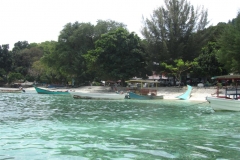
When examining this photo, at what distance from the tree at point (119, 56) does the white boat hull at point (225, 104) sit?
22782mm

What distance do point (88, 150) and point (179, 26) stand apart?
36.7 meters

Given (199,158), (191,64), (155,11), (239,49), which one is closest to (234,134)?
(199,158)

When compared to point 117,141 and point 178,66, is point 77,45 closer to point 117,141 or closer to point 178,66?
point 178,66

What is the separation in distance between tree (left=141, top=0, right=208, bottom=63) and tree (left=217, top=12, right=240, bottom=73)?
8.62m

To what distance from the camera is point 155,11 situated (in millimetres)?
43000

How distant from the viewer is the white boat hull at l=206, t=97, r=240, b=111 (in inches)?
749

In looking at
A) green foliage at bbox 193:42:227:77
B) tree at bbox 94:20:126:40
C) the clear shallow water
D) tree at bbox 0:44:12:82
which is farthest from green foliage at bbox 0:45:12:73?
the clear shallow water

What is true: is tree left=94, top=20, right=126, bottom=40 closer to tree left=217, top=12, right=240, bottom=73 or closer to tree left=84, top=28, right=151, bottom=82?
tree left=84, top=28, right=151, bottom=82

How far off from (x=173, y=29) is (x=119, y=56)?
9301 millimetres

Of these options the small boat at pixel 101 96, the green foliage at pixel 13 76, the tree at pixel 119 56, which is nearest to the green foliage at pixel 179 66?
the tree at pixel 119 56

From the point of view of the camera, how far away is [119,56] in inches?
1689

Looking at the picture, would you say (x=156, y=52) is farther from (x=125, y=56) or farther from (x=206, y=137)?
(x=206, y=137)

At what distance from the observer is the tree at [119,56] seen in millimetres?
42281

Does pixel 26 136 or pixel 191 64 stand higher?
pixel 191 64
